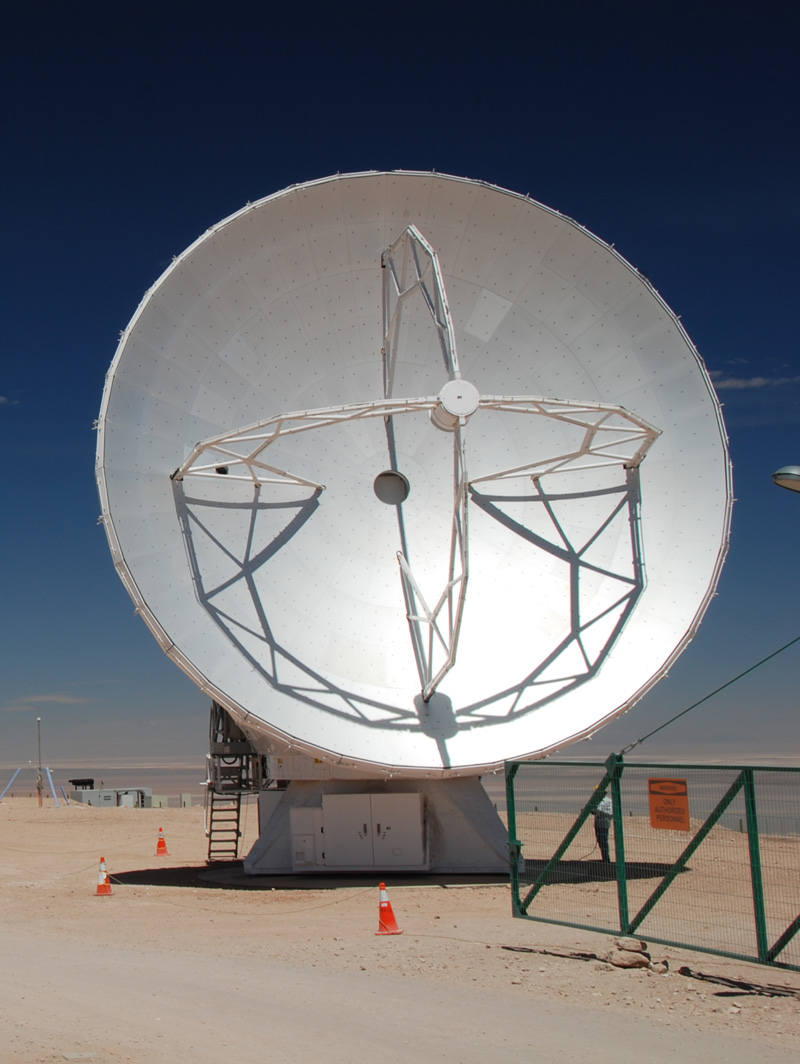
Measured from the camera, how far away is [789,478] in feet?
42.8

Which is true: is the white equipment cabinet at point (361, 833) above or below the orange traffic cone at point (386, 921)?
above

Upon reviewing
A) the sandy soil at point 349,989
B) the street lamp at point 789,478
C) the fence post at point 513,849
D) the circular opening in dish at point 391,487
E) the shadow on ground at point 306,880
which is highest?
the circular opening in dish at point 391,487

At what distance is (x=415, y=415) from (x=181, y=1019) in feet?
49.3

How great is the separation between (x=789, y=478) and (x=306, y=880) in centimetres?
1328

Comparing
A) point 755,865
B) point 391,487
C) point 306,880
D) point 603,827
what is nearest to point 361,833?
point 306,880

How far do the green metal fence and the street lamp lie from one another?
319 cm

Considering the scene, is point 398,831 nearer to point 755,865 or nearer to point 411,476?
point 411,476

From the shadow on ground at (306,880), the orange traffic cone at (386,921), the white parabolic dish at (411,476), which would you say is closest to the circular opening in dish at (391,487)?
the white parabolic dish at (411,476)

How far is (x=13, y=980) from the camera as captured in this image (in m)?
12.3

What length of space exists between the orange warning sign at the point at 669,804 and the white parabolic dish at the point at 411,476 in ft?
22.3

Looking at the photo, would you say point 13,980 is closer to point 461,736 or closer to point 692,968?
point 692,968

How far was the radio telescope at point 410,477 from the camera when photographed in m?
20.3

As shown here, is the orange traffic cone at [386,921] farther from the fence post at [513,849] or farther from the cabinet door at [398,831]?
the cabinet door at [398,831]

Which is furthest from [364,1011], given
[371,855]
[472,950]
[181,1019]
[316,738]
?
[371,855]
